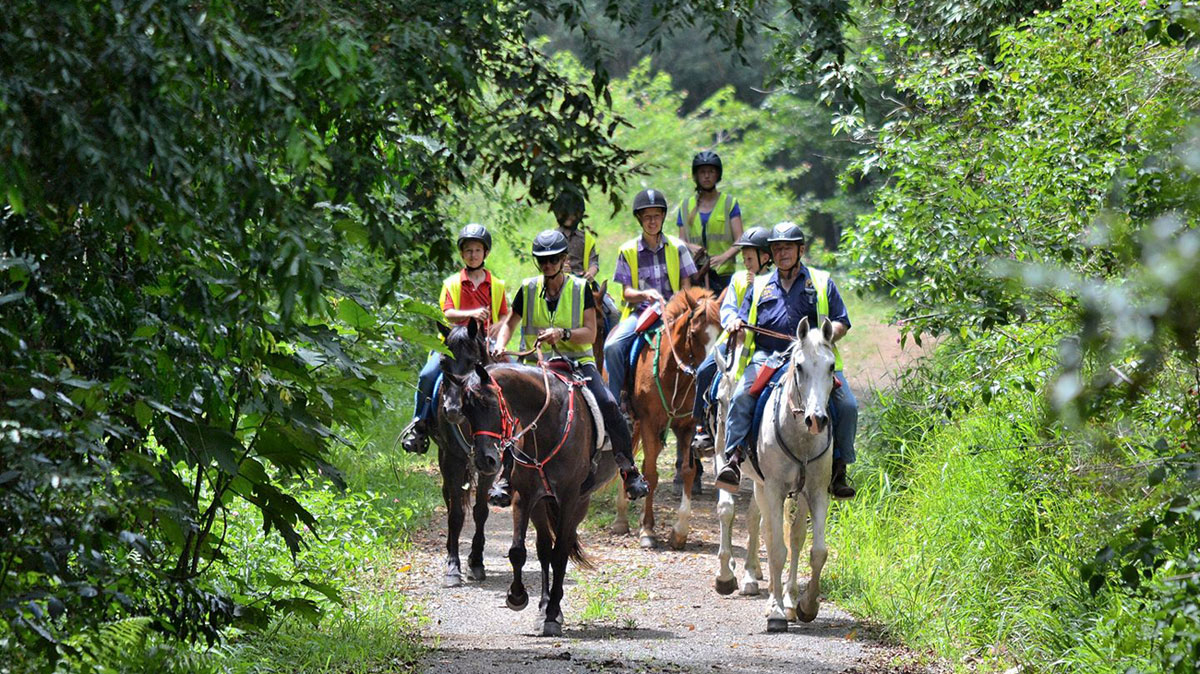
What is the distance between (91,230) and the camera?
5891mm

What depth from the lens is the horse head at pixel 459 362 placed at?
9258mm

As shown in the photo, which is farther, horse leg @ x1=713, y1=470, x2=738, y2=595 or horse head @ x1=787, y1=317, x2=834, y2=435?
horse leg @ x1=713, y1=470, x2=738, y2=595

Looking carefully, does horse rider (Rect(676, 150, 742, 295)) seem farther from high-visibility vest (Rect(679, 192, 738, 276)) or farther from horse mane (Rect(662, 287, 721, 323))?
horse mane (Rect(662, 287, 721, 323))

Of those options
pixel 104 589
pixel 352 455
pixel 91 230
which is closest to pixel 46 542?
pixel 104 589

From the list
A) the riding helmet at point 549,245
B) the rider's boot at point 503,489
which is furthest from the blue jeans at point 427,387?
the rider's boot at point 503,489

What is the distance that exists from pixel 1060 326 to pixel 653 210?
6.84 meters

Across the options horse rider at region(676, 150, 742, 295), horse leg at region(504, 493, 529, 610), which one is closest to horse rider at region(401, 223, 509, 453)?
horse leg at region(504, 493, 529, 610)

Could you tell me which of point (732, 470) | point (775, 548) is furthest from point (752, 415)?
point (775, 548)

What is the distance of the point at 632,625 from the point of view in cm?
1038

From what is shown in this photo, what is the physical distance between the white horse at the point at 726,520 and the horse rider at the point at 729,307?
0.36 metres

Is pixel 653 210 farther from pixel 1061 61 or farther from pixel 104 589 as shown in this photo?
pixel 104 589

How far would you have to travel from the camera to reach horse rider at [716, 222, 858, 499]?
33.6 feet

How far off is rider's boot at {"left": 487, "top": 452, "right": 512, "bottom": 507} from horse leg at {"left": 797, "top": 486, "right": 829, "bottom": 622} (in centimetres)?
216

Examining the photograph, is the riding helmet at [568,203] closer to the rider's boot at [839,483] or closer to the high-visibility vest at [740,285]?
the rider's boot at [839,483]
